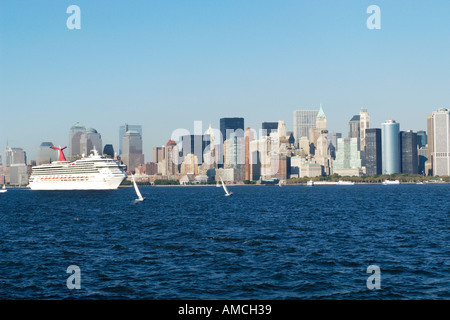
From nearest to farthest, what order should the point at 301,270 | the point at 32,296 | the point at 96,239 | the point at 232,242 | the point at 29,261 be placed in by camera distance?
the point at 32,296 → the point at 301,270 → the point at 29,261 → the point at 232,242 → the point at 96,239

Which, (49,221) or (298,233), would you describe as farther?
(49,221)

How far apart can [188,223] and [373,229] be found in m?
23.6

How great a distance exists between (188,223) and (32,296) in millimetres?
41390

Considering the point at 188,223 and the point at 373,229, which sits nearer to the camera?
the point at 373,229

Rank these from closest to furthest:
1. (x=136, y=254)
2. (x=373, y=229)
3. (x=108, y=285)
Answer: (x=108, y=285)
(x=136, y=254)
(x=373, y=229)

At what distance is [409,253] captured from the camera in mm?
41625
